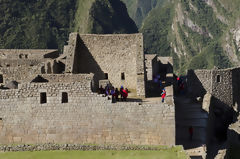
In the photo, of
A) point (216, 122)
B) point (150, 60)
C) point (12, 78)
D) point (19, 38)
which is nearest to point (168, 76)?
point (150, 60)

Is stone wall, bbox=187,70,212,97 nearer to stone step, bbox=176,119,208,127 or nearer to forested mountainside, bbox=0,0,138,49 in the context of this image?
stone step, bbox=176,119,208,127

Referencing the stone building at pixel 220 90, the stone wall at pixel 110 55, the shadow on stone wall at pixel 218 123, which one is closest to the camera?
the shadow on stone wall at pixel 218 123

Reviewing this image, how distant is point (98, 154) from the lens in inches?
674

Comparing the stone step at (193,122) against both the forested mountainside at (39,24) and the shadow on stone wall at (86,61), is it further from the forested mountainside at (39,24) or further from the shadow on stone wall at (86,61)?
A: the forested mountainside at (39,24)

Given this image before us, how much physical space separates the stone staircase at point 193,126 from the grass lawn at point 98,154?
82.1 inches

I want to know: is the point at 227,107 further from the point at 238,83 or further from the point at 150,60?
the point at 150,60

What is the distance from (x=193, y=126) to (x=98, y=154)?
21.7 feet

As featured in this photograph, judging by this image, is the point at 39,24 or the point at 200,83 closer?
the point at 200,83

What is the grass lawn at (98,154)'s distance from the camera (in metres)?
16.8

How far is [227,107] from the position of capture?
96.7ft

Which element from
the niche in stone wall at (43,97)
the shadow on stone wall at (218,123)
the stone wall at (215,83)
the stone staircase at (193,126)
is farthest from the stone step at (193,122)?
the niche in stone wall at (43,97)

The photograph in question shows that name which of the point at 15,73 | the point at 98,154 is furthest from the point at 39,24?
the point at 98,154

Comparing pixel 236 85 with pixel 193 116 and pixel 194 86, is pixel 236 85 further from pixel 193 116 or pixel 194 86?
pixel 193 116

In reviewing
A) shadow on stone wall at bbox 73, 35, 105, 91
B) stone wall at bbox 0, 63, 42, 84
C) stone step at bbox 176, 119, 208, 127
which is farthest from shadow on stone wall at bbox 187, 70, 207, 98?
stone wall at bbox 0, 63, 42, 84
